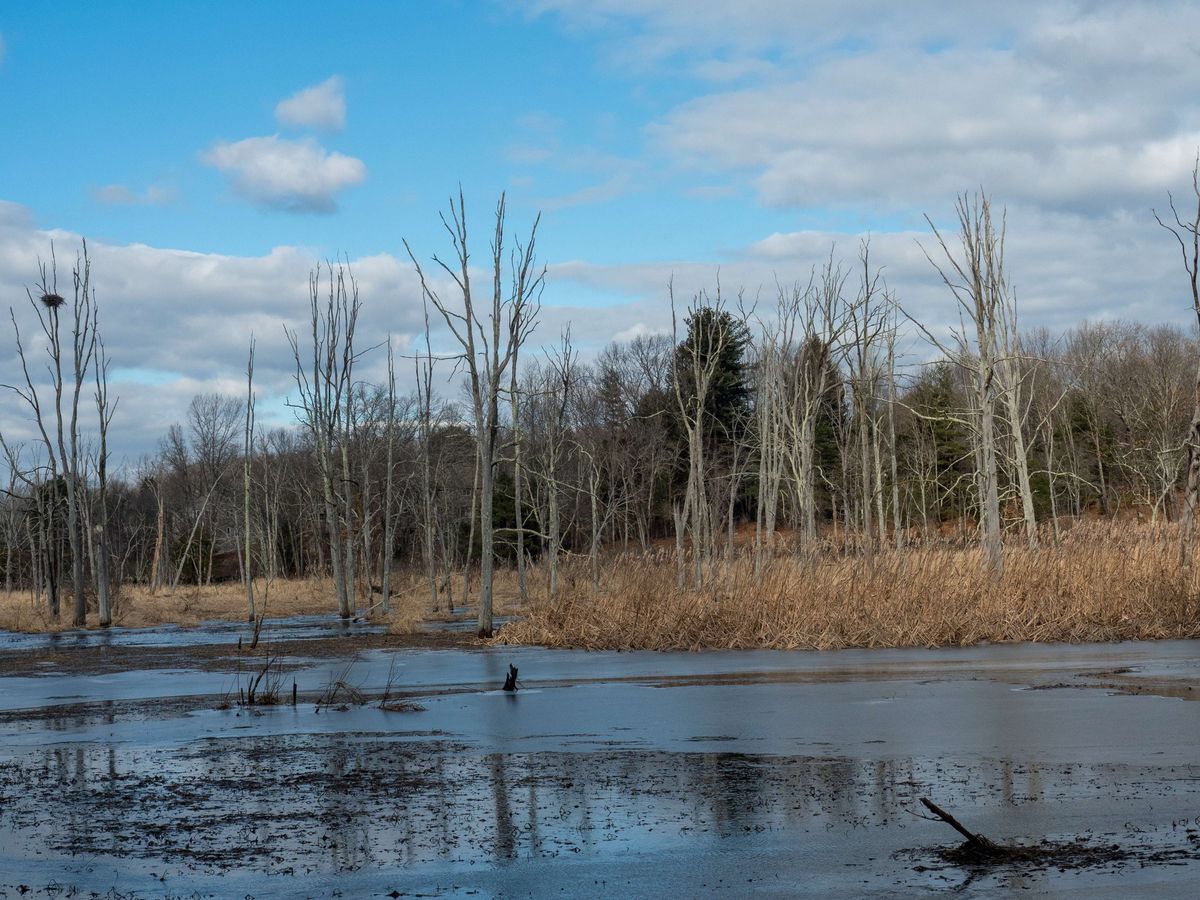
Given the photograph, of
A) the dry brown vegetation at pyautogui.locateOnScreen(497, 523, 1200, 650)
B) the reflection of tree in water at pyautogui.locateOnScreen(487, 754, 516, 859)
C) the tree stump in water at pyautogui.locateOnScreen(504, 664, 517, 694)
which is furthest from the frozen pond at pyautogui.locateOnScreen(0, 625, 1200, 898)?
the dry brown vegetation at pyautogui.locateOnScreen(497, 523, 1200, 650)

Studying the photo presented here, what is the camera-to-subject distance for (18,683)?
19438mm

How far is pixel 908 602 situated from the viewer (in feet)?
71.3

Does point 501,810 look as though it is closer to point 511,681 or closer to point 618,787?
point 618,787

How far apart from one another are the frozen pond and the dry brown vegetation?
5.35 meters

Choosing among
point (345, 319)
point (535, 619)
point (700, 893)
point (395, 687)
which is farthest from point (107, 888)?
point (345, 319)

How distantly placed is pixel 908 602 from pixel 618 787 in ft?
46.8

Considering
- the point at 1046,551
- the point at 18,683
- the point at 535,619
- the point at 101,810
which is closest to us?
the point at 101,810

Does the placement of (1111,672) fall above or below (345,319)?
below

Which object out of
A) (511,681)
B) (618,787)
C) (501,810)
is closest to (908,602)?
(511,681)

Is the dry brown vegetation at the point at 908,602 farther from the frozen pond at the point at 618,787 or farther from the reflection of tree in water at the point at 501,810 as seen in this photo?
the reflection of tree in water at the point at 501,810

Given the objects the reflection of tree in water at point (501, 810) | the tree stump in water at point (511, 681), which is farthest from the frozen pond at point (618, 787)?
the tree stump in water at point (511, 681)

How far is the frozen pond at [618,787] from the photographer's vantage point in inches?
242

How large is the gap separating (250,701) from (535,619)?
10828 millimetres

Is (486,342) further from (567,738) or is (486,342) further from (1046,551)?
(567,738)
